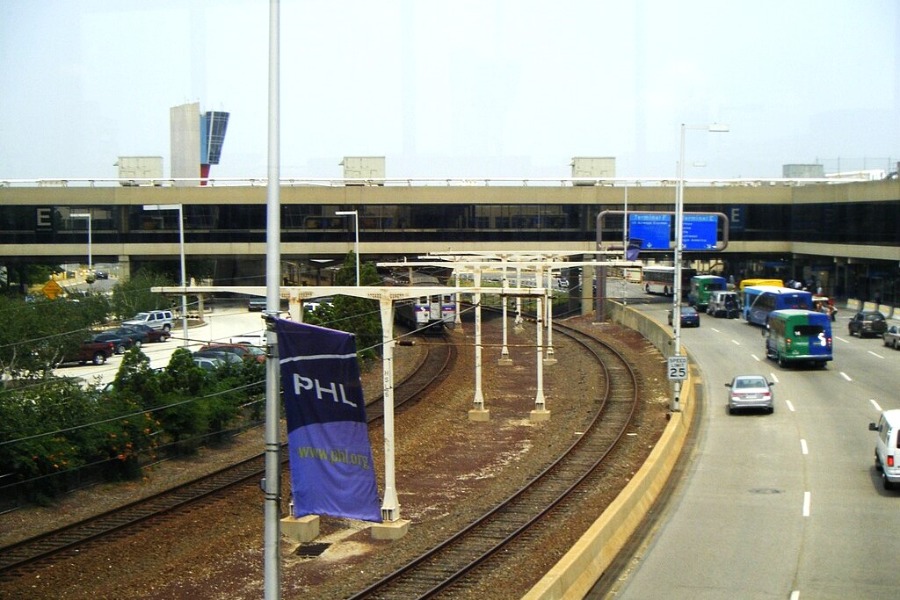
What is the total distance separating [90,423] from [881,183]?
48.8 meters

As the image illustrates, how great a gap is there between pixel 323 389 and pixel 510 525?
9001 millimetres

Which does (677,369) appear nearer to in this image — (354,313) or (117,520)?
(354,313)

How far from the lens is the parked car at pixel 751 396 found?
28766 mm

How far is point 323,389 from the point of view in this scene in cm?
883

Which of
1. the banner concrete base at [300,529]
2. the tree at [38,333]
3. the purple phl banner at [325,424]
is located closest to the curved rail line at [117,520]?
the banner concrete base at [300,529]

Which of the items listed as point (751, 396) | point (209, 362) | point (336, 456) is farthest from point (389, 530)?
point (751, 396)

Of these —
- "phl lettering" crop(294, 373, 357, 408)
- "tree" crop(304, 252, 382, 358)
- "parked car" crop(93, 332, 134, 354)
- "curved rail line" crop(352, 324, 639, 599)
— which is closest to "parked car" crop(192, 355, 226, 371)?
"tree" crop(304, 252, 382, 358)

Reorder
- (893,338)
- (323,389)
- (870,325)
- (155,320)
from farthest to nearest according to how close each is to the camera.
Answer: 1. (870,325)
2. (893,338)
3. (155,320)
4. (323,389)

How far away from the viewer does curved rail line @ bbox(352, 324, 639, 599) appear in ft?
44.4

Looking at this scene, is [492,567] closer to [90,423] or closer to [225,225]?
[90,423]

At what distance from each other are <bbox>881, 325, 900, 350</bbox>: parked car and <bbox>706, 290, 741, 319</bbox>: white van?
48.2ft

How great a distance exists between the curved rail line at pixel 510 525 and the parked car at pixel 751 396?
117 inches

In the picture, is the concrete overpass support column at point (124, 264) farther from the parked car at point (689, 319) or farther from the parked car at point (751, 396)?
the parked car at point (751, 396)

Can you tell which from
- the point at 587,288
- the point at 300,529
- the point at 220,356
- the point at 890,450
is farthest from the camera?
the point at 587,288
